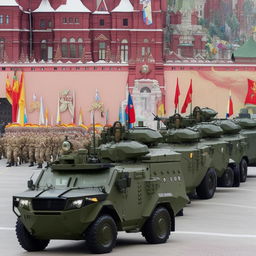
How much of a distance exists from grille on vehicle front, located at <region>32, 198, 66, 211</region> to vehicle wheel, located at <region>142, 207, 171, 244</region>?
1.90 m

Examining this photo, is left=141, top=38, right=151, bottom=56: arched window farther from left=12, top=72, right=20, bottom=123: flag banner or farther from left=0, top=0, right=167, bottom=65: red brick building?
left=12, top=72, right=20, bottom=123: flag banner

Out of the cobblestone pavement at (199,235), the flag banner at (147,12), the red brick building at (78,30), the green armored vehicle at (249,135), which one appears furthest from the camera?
the red brick building at (78,30)

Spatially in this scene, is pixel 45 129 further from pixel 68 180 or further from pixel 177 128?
pixel 68 180

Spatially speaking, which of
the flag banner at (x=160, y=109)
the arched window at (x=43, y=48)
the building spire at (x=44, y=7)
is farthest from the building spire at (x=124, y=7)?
the flag banner at (x=160, y=109)

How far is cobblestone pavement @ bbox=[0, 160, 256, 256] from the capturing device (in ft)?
48.1

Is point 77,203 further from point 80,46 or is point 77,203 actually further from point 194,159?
point 80,46

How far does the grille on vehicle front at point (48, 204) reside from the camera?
1387 cm

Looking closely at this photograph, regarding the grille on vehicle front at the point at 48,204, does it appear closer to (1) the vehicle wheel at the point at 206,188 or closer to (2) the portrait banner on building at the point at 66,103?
(1) the vehicle wheel at the point at 206,188

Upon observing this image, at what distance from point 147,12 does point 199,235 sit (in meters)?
68.0

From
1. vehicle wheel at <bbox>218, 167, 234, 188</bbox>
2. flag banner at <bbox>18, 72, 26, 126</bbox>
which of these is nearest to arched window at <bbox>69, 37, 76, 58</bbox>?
flag banner at <bbox>18, 72, 26, 126</bbox>

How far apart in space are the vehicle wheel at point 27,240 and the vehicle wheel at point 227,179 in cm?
1364

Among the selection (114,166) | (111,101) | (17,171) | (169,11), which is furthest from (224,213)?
(169,11)

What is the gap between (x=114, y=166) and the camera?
49.6 ft

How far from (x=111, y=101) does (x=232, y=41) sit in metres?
57.5
